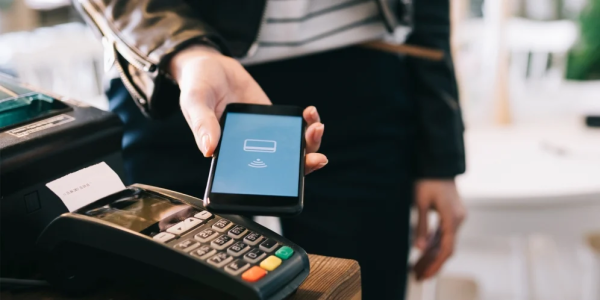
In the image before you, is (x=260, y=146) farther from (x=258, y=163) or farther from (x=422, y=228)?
(x=422, y=228)

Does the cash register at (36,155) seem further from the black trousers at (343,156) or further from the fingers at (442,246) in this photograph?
the fingers at (442,246)

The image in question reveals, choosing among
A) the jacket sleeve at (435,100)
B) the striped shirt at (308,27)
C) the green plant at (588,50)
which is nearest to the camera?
the striped shirt at (308,27)

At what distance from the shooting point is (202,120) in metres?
0.43

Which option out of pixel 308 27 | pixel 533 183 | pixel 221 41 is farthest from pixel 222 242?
pixel 533 183

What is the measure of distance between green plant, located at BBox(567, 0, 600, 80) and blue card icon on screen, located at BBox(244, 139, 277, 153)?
155 cm

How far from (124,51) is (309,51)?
0.69 ft

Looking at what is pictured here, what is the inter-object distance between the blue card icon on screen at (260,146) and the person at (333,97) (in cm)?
9

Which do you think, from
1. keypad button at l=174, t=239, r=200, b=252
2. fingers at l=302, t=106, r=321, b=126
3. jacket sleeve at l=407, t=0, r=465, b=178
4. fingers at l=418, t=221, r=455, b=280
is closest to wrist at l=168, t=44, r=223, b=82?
fingers at l=302, t=106, r=321, b=126

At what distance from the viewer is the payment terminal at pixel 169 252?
34 centimetres

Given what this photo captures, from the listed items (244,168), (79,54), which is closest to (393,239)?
(244,168)

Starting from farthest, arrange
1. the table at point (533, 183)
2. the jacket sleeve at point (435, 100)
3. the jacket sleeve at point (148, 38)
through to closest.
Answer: the table at point (533, 183)
the jacket sleeve at point (435, 100)
the jacket sleeve at point (148, 38)

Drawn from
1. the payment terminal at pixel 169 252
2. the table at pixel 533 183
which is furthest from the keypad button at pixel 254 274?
the table at pixel 533 183

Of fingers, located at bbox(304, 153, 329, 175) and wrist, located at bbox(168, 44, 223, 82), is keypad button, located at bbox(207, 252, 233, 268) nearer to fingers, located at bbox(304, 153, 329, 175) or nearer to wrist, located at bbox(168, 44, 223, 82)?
fingers, located at bbox(304, 153, 329, 175)

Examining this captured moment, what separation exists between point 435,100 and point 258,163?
0.44 meters
